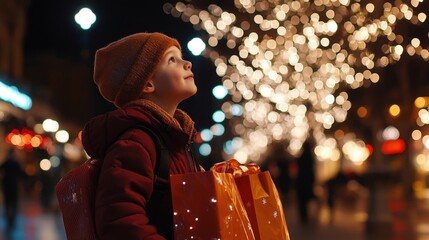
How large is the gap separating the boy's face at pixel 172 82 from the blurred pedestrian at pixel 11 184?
62.1ft

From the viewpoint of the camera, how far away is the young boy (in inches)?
133

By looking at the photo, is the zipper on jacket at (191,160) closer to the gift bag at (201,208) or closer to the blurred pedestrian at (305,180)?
the gift bag at (201,208)

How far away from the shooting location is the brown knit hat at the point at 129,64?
3.83 metres

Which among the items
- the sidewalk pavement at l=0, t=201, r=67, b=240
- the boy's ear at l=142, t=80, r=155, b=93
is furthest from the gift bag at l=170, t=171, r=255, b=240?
the sidewalk pavement at l=0, t=201, r=67, b=240

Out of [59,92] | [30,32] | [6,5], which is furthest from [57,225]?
[59,92]

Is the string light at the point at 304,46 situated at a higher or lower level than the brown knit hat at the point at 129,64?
higher

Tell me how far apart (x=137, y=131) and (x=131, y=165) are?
0.59 feet

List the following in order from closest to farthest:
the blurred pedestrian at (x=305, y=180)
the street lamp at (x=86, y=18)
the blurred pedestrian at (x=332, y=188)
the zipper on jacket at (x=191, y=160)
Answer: the zipper on jacket at (x=191, y=160) → the street lamp at (x=86, y=18) → the blurred pedestrian at (x=305, y=180) → the blurred pedestrian at (x=332, y=188)

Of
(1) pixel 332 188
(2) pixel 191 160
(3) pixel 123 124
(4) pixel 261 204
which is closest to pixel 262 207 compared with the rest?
(4) pixel 261 204

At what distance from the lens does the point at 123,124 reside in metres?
3.60

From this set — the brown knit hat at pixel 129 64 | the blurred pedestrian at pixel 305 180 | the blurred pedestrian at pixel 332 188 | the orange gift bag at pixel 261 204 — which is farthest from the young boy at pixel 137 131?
the blurred pedestrian at pixel 332 188

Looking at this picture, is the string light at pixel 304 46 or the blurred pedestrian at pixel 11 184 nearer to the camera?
the string light at pixel 304 46

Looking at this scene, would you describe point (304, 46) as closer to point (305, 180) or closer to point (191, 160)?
point (305, 180)

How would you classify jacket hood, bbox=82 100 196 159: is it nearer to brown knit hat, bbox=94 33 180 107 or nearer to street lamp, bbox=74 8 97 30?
brown knit hat, bbox=94 33 180 107
